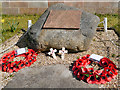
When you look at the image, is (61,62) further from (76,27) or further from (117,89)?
(117,89)

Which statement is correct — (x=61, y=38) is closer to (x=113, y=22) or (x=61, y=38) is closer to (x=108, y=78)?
(x=108, y=78)

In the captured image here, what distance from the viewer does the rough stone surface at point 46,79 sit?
124 inches

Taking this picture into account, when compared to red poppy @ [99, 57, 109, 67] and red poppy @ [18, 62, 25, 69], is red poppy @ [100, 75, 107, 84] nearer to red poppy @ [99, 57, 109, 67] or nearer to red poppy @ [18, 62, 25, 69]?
red poppy @ [99, 57, 109, 67]

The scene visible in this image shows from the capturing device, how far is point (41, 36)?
4.23 meters

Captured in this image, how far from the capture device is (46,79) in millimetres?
3357

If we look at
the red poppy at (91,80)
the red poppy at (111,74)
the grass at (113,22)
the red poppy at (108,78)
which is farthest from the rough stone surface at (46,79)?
the grass at (113,22)

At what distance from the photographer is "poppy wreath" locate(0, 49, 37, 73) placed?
12.6 feet

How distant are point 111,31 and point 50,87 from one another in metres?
3.93

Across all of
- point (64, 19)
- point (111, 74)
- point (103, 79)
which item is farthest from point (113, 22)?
point (103, 79)

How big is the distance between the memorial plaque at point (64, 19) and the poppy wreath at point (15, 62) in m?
1.01

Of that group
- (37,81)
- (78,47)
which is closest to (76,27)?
(78,47)

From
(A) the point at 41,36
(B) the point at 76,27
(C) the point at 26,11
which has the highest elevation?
(C) the point at 26,11

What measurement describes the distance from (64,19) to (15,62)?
6.78 feet

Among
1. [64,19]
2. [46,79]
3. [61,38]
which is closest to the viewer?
[46,79]
